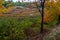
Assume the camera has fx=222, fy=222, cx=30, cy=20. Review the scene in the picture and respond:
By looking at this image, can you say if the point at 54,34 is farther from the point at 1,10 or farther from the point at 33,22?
the point at 33,22

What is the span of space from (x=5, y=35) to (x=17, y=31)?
96 cm

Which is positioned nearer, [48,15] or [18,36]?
[18,36]

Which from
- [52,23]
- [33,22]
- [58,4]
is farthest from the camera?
[33,22]

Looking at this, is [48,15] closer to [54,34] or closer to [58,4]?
[58,4]

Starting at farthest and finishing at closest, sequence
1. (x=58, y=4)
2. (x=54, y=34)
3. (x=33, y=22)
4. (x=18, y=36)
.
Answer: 1. (x=33, y=22)
2. (x=58, y=4)
3. (x=18, y=36)
4. (x=54, y=34)

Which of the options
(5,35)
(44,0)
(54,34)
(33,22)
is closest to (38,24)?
(33,22)

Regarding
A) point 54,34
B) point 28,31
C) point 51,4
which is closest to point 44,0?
point 51,4

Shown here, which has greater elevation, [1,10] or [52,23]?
[1,10]

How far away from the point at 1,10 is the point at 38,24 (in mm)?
4538

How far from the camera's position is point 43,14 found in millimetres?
15023

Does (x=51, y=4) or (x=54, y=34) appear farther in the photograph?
(x=51, y=4)

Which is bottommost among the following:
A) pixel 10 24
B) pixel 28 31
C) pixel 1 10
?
pixel 28 31

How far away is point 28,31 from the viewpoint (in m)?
15.2

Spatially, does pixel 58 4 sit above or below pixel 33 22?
above
